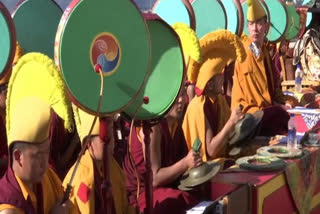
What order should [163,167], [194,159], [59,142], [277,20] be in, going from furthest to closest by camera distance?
[277,20], [59,142], [163,167], [194,159]

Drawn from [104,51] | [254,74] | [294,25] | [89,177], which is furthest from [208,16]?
[294,25]

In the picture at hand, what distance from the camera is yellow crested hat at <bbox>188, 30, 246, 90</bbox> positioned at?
283 centimetres

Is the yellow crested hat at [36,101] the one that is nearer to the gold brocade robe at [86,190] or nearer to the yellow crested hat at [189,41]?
the gold brocade robe at [86,190]

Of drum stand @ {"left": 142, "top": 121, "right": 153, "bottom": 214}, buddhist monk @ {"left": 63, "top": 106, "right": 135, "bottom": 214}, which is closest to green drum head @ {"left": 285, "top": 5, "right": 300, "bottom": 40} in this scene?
drum stand @ {"left": 142, "top": 121, "right": 153, "bottom": 214}

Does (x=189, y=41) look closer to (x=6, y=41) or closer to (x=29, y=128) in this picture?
(x=6, y=41)

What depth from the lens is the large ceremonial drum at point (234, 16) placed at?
4.29 metres

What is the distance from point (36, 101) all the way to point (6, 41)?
→ 0.40 m

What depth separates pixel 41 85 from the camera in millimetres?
1635

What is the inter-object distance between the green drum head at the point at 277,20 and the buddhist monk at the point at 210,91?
2.75 meters

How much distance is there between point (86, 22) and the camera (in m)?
1.60

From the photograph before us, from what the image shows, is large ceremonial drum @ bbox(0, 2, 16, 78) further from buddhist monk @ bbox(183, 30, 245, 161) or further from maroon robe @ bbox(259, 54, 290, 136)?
maroon robe @ bbox(259, 54, 290, 136)

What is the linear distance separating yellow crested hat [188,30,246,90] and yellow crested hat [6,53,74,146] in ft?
4.21

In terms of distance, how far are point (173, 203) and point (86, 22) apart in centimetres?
109

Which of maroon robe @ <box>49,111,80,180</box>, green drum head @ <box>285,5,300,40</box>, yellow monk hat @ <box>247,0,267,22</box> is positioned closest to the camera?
maroon robe @ <box>49,111,80,180</box>
